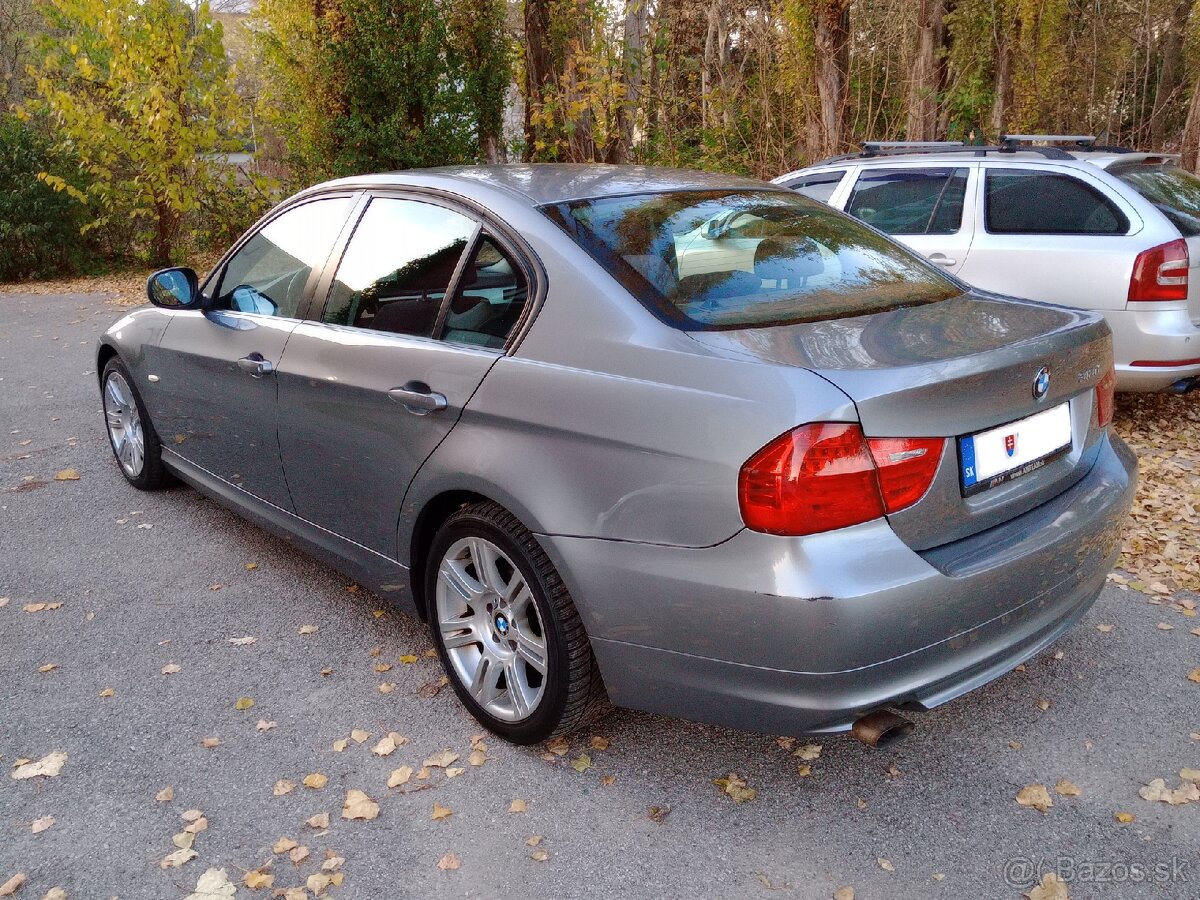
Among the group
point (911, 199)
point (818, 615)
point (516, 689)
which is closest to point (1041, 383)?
point (818, 615)

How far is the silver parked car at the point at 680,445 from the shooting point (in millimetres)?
2326

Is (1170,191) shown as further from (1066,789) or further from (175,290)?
(175,290)

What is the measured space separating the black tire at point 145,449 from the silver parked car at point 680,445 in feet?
5.23

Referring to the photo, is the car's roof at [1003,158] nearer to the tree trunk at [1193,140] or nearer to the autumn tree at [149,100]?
the tree trunk at [1193,140]

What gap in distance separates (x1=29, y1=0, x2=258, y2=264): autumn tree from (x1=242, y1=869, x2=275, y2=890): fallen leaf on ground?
43.4 ft

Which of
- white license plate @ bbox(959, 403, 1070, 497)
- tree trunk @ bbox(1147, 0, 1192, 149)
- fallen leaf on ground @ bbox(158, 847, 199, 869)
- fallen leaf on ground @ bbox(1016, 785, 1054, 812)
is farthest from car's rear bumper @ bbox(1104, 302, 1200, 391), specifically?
tree trunk @ bbox(1147, 0, 1192, 149)

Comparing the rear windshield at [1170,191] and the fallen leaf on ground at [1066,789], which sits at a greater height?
the rear windshield at [1170,191]

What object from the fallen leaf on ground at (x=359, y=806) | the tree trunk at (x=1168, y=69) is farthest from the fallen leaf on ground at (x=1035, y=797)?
the tree trunk at (x=1168, y=69)

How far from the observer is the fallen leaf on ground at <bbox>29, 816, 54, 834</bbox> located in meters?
2.77

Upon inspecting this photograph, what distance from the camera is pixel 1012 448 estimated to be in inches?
102

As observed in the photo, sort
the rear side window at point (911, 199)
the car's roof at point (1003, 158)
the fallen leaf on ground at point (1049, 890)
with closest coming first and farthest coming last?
the fallen leaf on ground at point (1049, 890)
the car's roof at point (1003, 158)
the rear side window at point (911, 199)

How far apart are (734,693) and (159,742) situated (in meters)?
1.88

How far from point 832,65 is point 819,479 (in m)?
11.7

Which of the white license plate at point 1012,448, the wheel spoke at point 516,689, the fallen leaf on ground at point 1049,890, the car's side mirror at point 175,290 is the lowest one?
the fallen leaf on ground at point 1049,890
